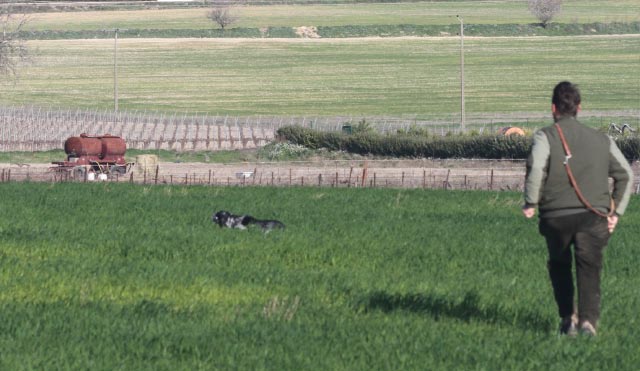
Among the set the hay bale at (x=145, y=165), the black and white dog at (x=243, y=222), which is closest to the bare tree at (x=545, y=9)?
the hay bale at (x=145, y=165)

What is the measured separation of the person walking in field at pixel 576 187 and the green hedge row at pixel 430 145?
4267 centimetres

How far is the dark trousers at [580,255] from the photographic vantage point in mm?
10609

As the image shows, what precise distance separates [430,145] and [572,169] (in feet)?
149

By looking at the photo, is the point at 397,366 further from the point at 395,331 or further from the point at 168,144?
the point at 168,144

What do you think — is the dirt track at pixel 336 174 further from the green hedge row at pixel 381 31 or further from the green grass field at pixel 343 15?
the green grass field at pixel 343 15

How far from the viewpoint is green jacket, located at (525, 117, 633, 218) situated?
10547mm

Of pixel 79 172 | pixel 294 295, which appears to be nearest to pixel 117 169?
pixel 79 172

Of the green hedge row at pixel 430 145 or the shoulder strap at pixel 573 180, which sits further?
the green hedge row at pixel 430 145

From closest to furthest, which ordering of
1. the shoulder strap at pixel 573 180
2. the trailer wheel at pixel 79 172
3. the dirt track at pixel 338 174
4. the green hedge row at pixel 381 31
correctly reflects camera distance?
the shoulder strap at pixel 573 180 → the dirt track at pixel 338 174 → the trailer wheel at pixel 79 172 → the green hedge row at pixel 381 31

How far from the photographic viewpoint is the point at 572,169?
10.6 metres

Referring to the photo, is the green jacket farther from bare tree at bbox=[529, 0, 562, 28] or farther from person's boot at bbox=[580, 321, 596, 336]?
bare tree at bbox=[529, 0, 562, 28]

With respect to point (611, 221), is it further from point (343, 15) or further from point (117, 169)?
point (343, 15)

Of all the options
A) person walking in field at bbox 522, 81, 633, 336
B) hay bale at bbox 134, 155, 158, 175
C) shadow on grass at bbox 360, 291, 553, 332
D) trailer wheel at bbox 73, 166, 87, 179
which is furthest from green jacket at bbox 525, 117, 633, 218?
hay bale at bbox 134, 155, 158, 175

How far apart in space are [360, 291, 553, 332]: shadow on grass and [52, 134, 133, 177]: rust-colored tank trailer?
3634 centimetres
